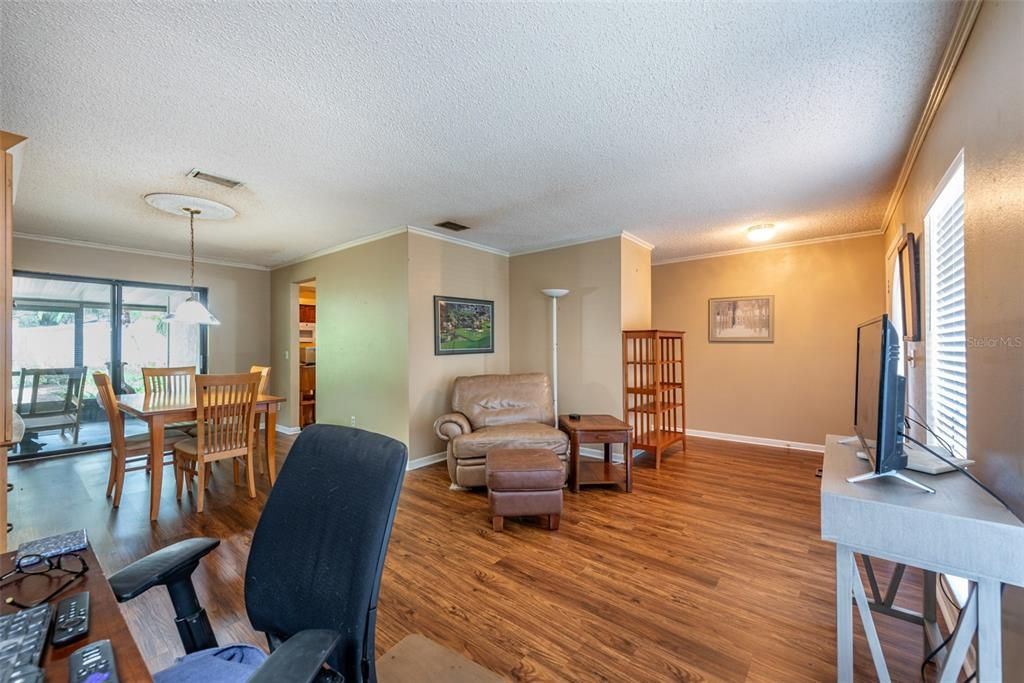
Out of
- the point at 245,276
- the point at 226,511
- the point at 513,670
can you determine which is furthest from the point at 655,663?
the point at 245,276

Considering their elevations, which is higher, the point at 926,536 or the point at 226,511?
the point at 926,536

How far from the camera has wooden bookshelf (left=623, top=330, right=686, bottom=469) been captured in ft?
14.0

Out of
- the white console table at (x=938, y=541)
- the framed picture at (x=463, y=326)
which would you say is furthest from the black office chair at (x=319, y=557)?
the framed picture at (x=463, y=326)

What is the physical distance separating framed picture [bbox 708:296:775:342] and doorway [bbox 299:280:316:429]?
18.3ft

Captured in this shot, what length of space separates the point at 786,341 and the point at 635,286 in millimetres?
1940

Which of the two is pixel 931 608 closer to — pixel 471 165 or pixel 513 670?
pixel 513 670

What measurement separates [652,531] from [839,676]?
151cm

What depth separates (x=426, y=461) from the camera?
173 inches

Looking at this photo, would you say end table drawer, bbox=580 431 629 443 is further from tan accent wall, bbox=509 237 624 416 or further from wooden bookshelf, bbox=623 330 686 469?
tan accent wall, bbox=509 237 624 416

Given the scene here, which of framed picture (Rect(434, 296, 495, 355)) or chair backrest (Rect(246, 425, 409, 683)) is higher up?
framed picture (Rect(434, 296, 495, 355))

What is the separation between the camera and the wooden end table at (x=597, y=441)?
3.54 m

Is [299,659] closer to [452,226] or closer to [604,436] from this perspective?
[604,436]

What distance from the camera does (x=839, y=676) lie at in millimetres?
1281

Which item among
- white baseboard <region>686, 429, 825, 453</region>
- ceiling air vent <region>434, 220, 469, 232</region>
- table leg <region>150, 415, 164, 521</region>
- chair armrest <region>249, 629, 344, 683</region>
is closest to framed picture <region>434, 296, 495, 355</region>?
ceiling air vent <region>434, 220, 469, 232</region>
